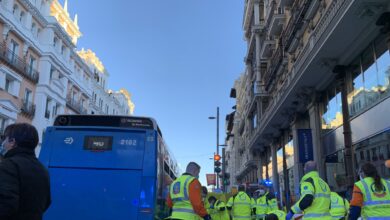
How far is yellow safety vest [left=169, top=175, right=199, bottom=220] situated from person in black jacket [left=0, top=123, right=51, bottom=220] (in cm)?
340

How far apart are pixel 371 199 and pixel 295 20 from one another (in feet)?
57.3

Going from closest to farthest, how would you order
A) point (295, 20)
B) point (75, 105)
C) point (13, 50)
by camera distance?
point (295, 20) → point (13, 50) → point (75, 105)

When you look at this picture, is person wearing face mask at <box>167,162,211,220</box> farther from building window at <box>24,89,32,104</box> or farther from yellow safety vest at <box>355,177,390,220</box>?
building window at <box>24,89,32,104</box>

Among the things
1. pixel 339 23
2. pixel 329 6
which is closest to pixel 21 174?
pixel 339 23

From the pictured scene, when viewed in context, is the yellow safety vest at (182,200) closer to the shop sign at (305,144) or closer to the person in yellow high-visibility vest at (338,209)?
the person in yellow high-visibility vest at (338,209)

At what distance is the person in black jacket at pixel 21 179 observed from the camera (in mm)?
2957

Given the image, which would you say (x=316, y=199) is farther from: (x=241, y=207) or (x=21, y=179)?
(x=241, y=207)

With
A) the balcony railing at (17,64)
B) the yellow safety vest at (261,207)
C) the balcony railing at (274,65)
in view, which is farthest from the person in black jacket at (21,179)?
the balcony railing at (17,64)

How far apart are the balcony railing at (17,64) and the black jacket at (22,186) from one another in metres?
31.8

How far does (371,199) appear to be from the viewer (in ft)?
19.0

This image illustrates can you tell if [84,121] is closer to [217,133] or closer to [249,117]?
[217,133]

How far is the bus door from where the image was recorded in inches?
311

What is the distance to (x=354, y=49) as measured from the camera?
15.2m

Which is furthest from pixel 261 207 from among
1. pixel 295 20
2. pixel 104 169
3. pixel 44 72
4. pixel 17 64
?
pixel 44 72
